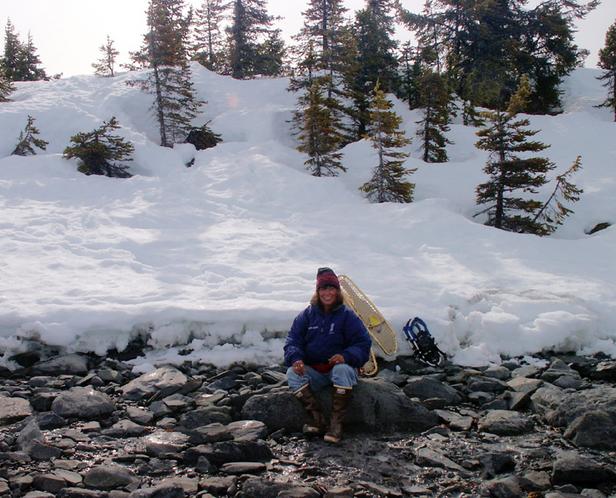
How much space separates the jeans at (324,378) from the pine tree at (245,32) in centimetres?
3724

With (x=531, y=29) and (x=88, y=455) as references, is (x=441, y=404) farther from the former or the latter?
(x=531, y=29)

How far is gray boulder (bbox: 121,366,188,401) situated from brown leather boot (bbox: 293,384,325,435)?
2151 millimetres

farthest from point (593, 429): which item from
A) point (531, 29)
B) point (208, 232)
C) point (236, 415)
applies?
point (531, 29)

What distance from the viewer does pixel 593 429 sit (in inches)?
237

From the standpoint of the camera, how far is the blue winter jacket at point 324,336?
6.63 metres

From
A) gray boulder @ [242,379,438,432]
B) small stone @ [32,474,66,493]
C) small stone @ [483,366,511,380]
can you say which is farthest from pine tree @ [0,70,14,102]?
small stone @ [483,366,511,380]

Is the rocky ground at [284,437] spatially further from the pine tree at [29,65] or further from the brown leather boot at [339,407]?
the pine tree at [29,65]

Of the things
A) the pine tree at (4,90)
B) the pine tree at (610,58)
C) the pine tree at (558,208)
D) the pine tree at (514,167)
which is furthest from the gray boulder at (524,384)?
the pine tree at (4,90)

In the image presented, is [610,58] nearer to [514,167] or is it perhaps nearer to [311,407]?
[514,167]

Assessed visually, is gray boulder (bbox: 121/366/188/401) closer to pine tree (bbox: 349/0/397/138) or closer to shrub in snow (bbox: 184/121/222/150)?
shrub in snow (bbox: 184/121/222/150)

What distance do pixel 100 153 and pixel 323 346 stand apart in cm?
1798

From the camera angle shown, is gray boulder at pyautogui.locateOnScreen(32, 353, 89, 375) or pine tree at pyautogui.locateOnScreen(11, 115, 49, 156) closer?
gray boulder at pyautogui.locateOnScreen(32, 353, 89, 375)

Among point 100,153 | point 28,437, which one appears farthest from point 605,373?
point 100,153

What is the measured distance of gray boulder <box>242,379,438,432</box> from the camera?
21.1 feet
